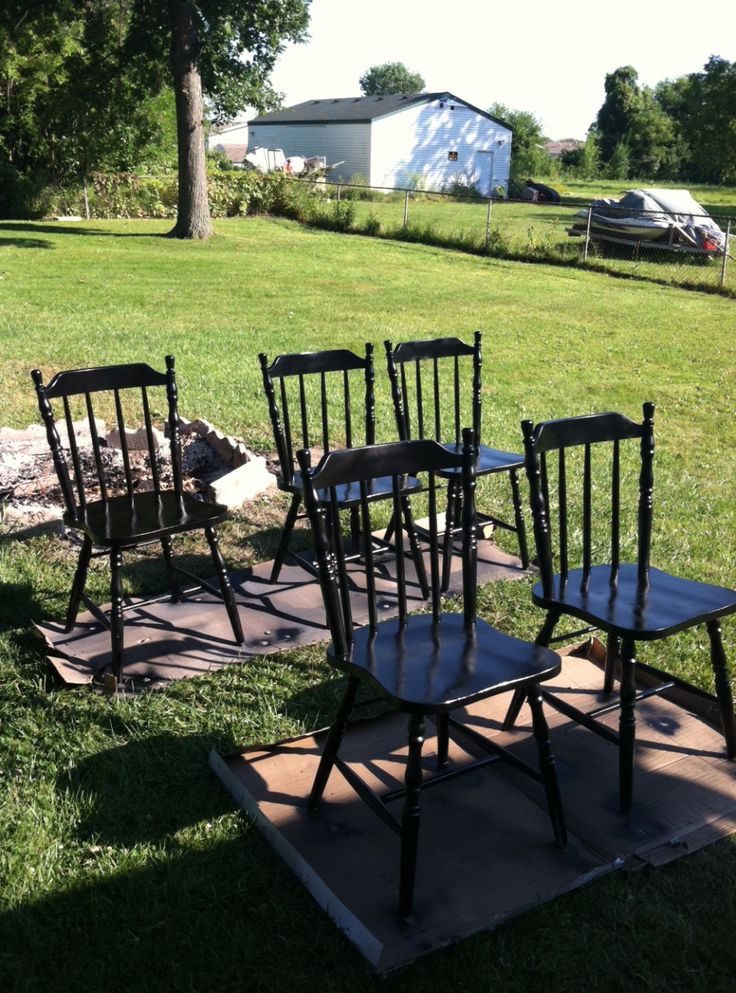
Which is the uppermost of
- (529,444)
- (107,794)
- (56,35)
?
(56,35)

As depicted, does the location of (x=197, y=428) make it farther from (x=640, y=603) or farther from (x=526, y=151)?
(x=526, y=151)

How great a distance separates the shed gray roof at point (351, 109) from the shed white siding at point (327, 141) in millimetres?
231

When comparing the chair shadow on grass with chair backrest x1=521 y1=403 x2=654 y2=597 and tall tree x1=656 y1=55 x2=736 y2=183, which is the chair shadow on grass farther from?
tall tree x1=656 y1=55 x2=736 y2=183

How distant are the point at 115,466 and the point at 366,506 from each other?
123 inches

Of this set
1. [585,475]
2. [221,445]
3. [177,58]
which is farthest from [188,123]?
[585,475]

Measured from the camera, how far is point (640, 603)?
293cm

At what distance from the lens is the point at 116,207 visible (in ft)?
77.0

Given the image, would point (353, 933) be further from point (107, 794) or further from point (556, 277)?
point (556, 277)

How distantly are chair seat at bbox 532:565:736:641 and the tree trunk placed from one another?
16399 millimetres

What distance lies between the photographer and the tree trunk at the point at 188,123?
1712 cm

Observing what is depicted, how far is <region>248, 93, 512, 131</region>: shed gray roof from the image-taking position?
36875mm

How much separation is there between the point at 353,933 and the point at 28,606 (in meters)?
2.39

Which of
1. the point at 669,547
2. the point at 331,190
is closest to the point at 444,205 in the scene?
the point at 331,190

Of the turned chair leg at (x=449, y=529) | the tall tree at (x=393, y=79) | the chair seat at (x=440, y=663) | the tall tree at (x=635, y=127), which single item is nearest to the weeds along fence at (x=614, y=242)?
the turned chair leg at (x=449, y=529)
